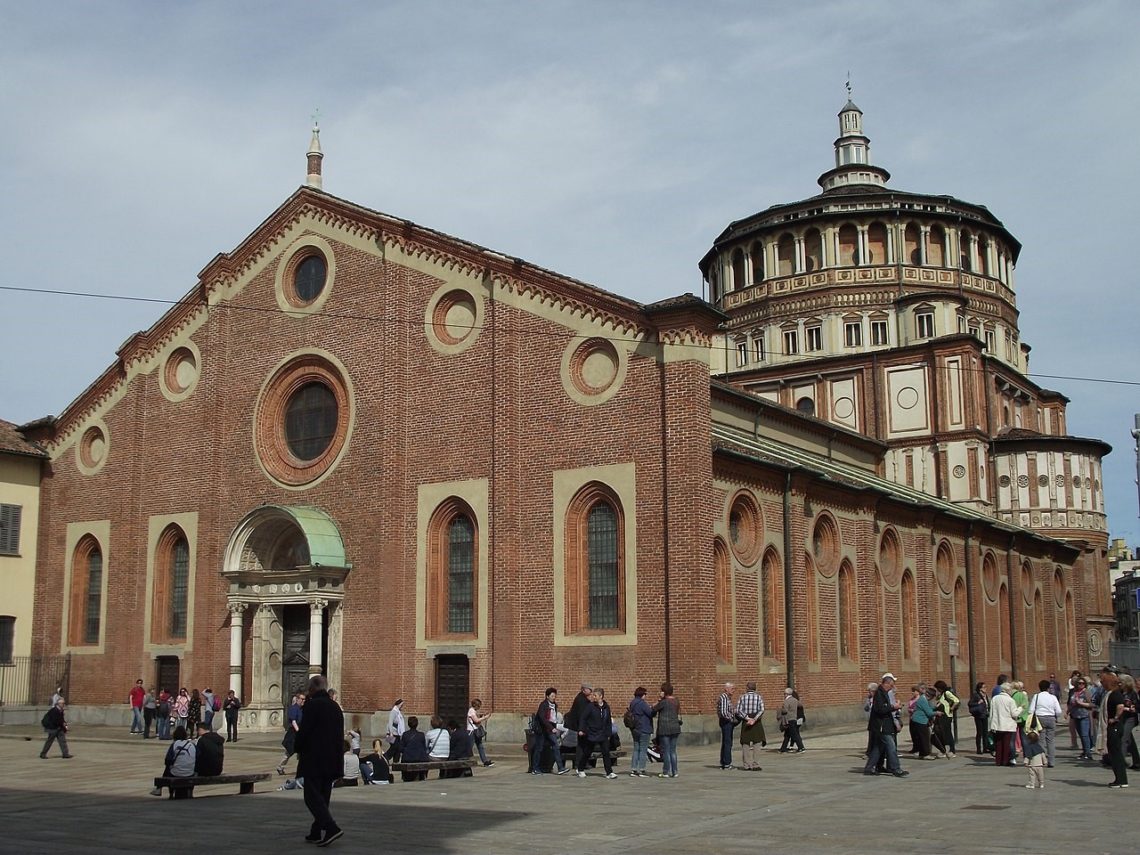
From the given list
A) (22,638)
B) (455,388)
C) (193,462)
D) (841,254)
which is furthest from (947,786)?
(841,254)

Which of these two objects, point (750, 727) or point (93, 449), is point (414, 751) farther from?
point (93, 449)

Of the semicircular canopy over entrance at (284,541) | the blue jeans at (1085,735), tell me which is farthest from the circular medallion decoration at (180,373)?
the blue jeans at (1085,735)

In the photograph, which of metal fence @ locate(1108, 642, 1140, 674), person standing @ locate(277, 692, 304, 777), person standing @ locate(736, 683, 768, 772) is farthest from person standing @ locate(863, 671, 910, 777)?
metal fence @ locate(1108, 642, 1140, 674)

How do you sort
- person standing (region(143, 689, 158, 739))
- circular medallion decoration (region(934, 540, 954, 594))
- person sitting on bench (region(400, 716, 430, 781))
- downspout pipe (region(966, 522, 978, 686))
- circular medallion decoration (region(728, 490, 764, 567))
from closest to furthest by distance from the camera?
1. person sitting on bench (region(400, 716, 430, 781))
2. circular medallion decoration (region(728, 490, 764, 567))
3. person standing (region(143, 689, 158, 739))
4. circular medallion decoration (region(934, 540, 954, 594))
5. downspout pipe (region(966, 522, 978, 686))

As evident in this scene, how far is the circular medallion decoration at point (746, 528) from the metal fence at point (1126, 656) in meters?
34.4

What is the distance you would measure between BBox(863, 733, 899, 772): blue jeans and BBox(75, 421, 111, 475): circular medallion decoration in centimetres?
2512

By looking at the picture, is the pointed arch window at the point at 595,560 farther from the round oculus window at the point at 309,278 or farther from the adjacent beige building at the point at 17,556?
the adjacent beige building at the point at 17,556

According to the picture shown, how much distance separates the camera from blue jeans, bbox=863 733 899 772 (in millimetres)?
19938

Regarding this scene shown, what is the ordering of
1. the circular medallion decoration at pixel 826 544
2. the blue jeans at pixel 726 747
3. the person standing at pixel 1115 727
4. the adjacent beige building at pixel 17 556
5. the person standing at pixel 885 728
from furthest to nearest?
1. the adjacent beige building at pixel 17 556
2. the circular medallion decoration at pixel 826 544
3. the blue jeans at pixel 726 747
4. the person standing at pixel 885 728
5. the person standing at pixel 1115 727

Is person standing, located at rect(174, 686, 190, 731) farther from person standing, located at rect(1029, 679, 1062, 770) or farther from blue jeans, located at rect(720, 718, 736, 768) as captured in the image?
person standing, located at rect(1029, 679, 1062, 770)

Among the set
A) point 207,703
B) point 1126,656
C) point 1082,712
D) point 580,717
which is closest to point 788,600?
point 1082,712

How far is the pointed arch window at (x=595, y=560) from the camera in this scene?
26891mm

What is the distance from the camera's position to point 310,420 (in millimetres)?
32906

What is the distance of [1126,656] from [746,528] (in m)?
36.9
